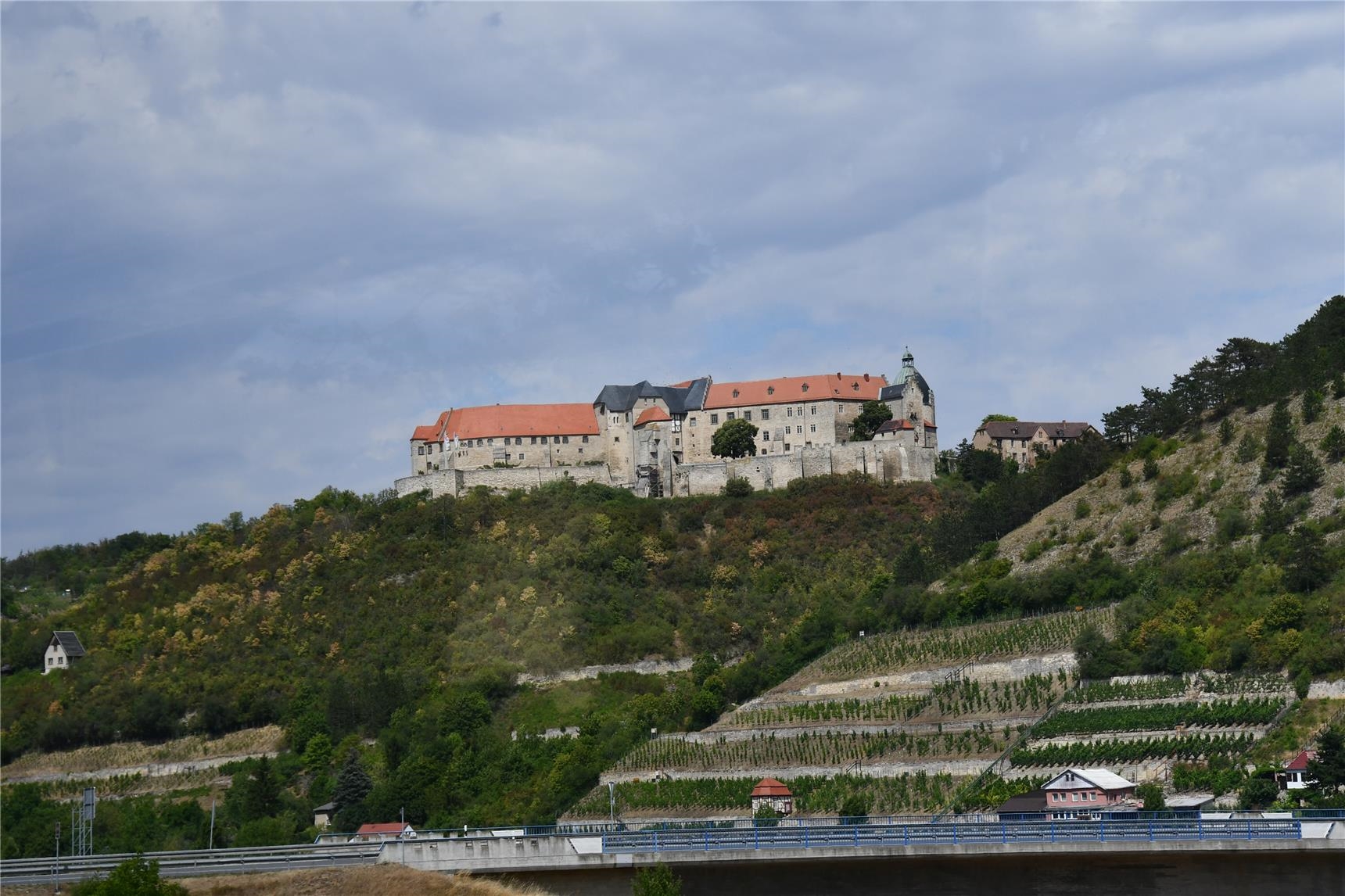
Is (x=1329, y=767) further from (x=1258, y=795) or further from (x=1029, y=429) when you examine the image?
(x=1029, y=429)

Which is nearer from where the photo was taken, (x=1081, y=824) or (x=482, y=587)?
(x=1081, y=824)

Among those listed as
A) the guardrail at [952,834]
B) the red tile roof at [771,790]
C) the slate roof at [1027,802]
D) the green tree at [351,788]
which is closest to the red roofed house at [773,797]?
the red tile roof at [771,790]

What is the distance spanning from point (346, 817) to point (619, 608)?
22.3 metres

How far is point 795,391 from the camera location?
113000 mm

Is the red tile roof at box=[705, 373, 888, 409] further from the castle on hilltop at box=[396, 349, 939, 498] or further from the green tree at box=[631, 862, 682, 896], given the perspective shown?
the green tree at box=[631, 862, 682, 896]

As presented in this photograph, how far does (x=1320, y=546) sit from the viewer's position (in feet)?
233

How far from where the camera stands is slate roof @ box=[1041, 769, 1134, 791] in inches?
2184

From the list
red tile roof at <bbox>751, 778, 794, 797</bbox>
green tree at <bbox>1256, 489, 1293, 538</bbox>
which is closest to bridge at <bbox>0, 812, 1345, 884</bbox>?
red tile roof at <bbox>751, 778, 794, 797</bbox>

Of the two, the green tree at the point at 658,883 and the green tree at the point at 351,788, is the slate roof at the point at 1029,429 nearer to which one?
the green tree at the point at 351,788

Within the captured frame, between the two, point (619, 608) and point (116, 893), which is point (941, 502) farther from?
point (116, 893)

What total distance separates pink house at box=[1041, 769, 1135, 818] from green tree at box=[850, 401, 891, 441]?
55.0 meters

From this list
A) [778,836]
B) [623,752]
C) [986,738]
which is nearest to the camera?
[778,836]

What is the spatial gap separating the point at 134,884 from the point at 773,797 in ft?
104

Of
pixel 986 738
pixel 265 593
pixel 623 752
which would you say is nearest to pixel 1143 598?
pixel 986 738
